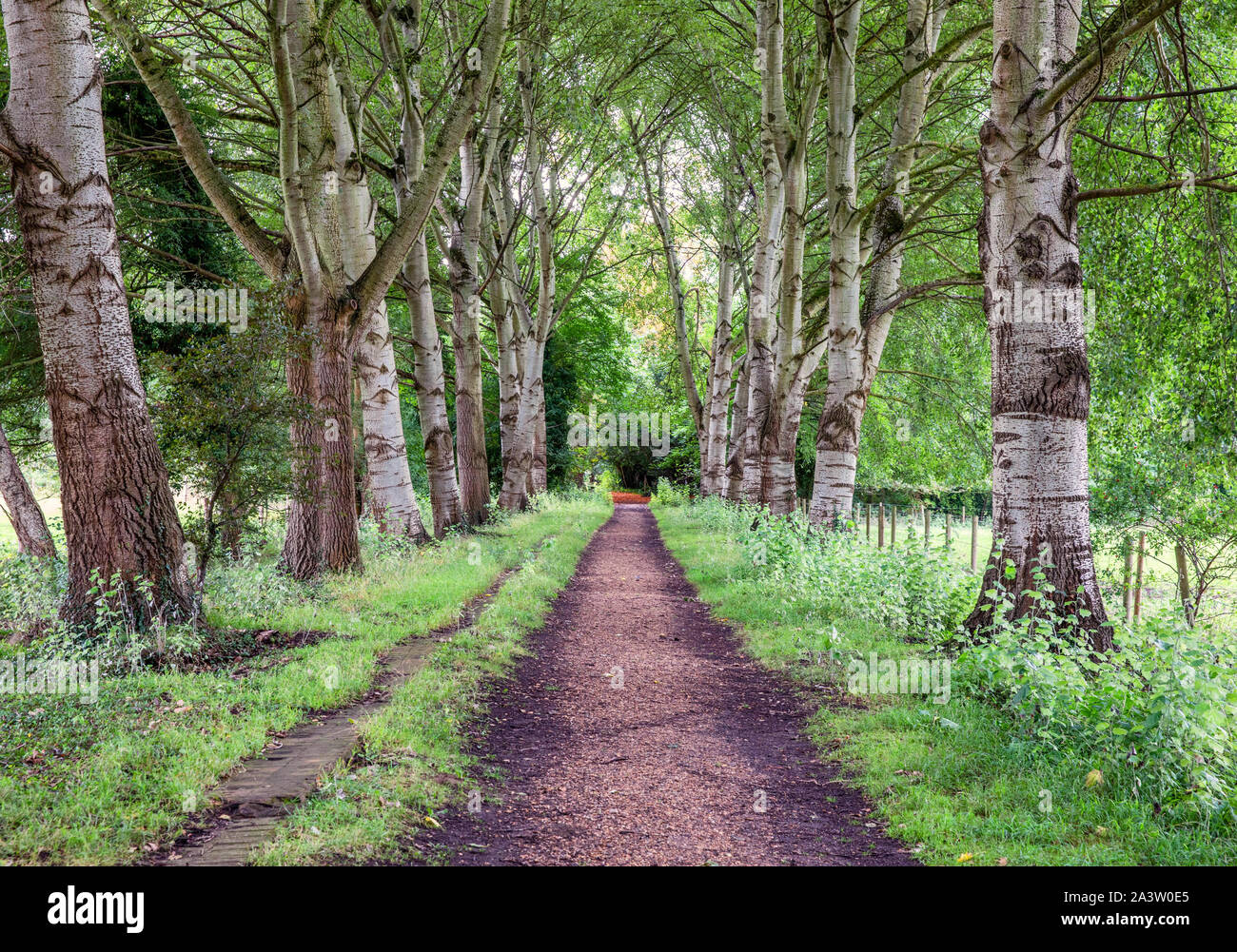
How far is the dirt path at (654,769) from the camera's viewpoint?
3.98 meters

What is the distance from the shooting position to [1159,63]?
6090 mm

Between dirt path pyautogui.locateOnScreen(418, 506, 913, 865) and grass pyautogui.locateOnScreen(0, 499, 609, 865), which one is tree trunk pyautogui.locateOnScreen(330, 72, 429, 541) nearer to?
grass pyautogui.locateOnScreen(0, 499, 609, 865)

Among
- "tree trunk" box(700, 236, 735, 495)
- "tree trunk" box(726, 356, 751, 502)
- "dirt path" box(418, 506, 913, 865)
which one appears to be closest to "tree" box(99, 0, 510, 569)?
"dirt path" box(418, 506, 913, 865)

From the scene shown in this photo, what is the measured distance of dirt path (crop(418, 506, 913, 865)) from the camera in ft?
13.1

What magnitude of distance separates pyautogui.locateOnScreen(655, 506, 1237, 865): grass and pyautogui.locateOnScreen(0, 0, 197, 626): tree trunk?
5350mm

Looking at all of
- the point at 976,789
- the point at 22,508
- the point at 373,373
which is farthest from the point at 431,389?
the point at 976,789

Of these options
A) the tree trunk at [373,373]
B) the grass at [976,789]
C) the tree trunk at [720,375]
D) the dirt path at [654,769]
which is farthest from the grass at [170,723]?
the tree trunk at [720,375]

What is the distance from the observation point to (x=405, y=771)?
4586 mm

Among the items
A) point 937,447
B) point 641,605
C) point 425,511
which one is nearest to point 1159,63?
point 641,605

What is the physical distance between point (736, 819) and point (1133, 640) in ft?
8.18

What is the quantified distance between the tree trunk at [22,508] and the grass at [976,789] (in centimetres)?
882

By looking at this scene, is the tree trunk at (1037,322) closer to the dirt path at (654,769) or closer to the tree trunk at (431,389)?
the dirt path at (654,769)

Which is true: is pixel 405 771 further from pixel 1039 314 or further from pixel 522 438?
pixel 522 438
